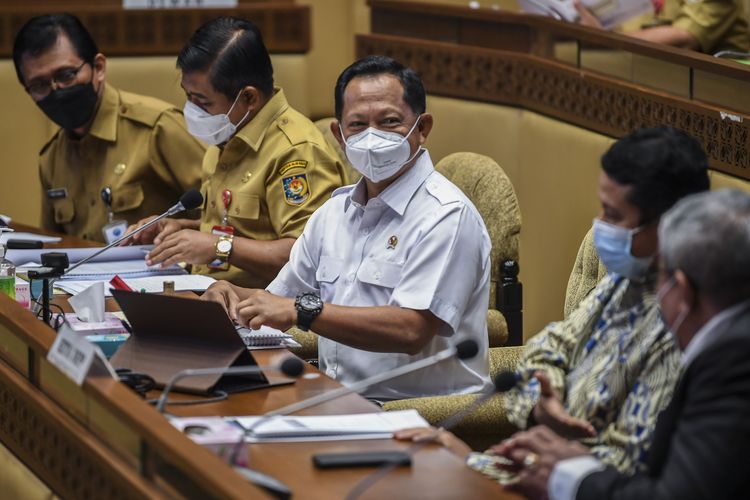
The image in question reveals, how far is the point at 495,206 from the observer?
3674mm

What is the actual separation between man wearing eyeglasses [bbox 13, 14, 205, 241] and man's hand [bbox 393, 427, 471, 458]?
2142mm

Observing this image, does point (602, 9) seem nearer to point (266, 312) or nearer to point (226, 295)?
point (226, 295)

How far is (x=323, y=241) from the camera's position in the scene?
311cm

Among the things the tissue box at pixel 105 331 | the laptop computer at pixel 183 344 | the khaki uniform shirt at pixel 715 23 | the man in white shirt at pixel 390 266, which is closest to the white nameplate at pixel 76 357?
the laptop computer at pixel 183 344

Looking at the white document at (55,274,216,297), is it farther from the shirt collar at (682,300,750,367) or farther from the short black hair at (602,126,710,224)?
the shirt collar at (682,300,750,367)

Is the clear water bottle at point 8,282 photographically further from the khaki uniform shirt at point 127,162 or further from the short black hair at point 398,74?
the khaki uniform shirt at point 127,162

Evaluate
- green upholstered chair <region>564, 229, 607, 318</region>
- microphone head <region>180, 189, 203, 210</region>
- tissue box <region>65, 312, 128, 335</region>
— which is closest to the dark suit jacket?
green upholstered chair <region>564, 229, 607, 318</region>

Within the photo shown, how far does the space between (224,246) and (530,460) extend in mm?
1686

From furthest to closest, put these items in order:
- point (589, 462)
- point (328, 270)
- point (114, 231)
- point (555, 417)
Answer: point (114, 231)
point (328, 270)
point (555, 417)
point (589, 462)

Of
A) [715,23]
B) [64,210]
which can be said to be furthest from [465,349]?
[715,23]

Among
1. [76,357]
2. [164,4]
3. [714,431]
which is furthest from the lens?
[164,4]

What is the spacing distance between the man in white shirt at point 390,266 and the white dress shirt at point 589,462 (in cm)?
83

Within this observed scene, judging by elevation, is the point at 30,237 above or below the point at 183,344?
below

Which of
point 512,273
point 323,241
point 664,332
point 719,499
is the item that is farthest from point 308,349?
point 719,499
